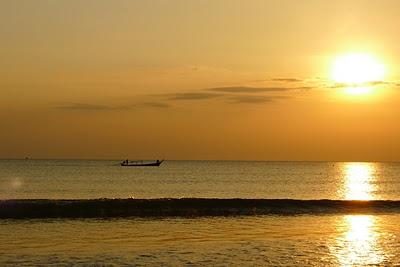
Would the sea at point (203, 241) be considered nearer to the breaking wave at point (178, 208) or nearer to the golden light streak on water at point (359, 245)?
the golden light streak on water at point (359, 245)

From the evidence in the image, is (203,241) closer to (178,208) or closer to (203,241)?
(203,241)

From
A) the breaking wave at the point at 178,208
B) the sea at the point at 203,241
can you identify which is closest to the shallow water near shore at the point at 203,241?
the sea at the point at 203,241

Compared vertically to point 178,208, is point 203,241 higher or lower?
lower

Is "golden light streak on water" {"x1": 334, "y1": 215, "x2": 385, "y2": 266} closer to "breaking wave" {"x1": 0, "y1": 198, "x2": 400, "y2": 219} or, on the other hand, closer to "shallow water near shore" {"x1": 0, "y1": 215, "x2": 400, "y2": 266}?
"shallow water near shore" {"x1": 0, "y1": 215, "x2": 400, "y2": 266}

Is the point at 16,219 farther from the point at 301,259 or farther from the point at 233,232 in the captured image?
the point at 301,259

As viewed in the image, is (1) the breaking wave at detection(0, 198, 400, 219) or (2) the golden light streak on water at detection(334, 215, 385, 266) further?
(1) the breaking wave at detection(0, 198, 400, 219)

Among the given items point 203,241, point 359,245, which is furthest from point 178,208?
point 359,245

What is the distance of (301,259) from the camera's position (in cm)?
2295

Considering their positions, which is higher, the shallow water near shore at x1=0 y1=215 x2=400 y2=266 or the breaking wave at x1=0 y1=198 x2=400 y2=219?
the breaking wave at x1=0 y1=198 x2=400 y2=219

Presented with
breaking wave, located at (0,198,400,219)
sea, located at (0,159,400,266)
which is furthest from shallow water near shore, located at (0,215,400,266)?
breaking wave, located at (0,198,400,219)

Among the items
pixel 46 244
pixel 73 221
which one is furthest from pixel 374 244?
pixel 73 221

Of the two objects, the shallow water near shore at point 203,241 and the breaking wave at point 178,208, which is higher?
the breaking wave at point 178,208

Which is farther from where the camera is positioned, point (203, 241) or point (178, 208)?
point (178, 208)

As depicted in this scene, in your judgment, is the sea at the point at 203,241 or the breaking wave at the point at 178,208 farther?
the breaking wave at the point at 178,208
